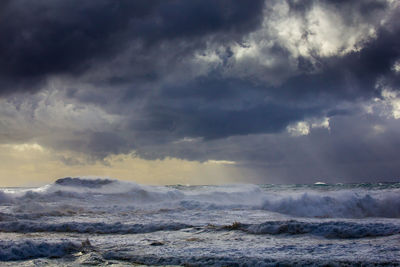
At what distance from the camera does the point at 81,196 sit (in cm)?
2659

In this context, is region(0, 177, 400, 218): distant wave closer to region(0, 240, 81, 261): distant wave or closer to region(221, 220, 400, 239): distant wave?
region(221, 220, 400, 239): distant wave

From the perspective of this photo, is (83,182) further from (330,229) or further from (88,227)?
(330,229)

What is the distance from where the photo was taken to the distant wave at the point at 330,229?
32.3ft

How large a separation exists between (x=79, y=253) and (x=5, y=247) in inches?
73.2

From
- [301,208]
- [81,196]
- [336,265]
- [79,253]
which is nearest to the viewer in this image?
[336,265]

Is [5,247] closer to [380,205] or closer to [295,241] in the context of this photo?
[295,241]

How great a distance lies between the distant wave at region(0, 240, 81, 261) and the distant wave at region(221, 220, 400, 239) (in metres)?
5.36

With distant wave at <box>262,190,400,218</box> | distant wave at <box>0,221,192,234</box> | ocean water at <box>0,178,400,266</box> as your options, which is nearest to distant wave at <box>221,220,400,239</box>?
ocean water at <box>0,178,400,266</box>

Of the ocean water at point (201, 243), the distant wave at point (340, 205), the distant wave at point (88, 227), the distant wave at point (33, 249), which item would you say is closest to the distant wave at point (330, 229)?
the ocean water at point (201, 243)

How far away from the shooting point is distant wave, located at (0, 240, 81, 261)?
8292mm

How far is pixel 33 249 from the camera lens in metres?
8.59

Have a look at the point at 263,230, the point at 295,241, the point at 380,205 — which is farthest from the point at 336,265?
the point at 380,205

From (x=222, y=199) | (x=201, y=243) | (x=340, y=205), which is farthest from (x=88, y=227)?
(x=222, y=199)

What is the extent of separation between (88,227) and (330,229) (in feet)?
27.0
